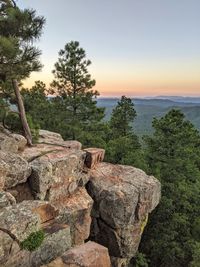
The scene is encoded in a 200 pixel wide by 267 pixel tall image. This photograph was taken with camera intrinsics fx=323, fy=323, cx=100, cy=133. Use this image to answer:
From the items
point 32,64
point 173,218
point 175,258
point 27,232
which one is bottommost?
point 175,258

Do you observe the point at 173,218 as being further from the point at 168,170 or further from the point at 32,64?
the point at 32,64

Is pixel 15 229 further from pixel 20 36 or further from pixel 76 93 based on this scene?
pixel 76 93

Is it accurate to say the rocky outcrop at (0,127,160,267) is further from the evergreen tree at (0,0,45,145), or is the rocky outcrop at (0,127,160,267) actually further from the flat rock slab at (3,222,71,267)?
the evergreen tree at (0,0,45,145)

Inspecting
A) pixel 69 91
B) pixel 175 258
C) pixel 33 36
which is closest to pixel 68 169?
pixel 33 36

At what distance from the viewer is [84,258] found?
41.9 feet

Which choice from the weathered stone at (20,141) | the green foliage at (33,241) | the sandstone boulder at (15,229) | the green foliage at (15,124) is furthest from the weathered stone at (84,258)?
the green foliage at (15,124)

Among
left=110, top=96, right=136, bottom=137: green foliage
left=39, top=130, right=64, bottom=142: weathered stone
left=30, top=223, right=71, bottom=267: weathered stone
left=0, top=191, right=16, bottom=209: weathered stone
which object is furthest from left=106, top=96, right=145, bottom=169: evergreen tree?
left=0, top=191, right=16, bottom=209: weathered stone

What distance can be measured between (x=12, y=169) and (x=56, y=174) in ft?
10.0

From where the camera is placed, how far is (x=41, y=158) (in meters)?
19.3

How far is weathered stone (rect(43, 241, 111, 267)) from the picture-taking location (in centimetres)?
Answer: 1241

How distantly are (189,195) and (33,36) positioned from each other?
60.5 feet

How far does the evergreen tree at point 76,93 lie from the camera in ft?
109

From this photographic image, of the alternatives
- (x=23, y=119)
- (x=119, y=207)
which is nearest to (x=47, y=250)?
(x=119, y=207)

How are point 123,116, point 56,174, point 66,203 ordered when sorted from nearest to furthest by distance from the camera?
point 56,174
point 66,203
point 123,116
